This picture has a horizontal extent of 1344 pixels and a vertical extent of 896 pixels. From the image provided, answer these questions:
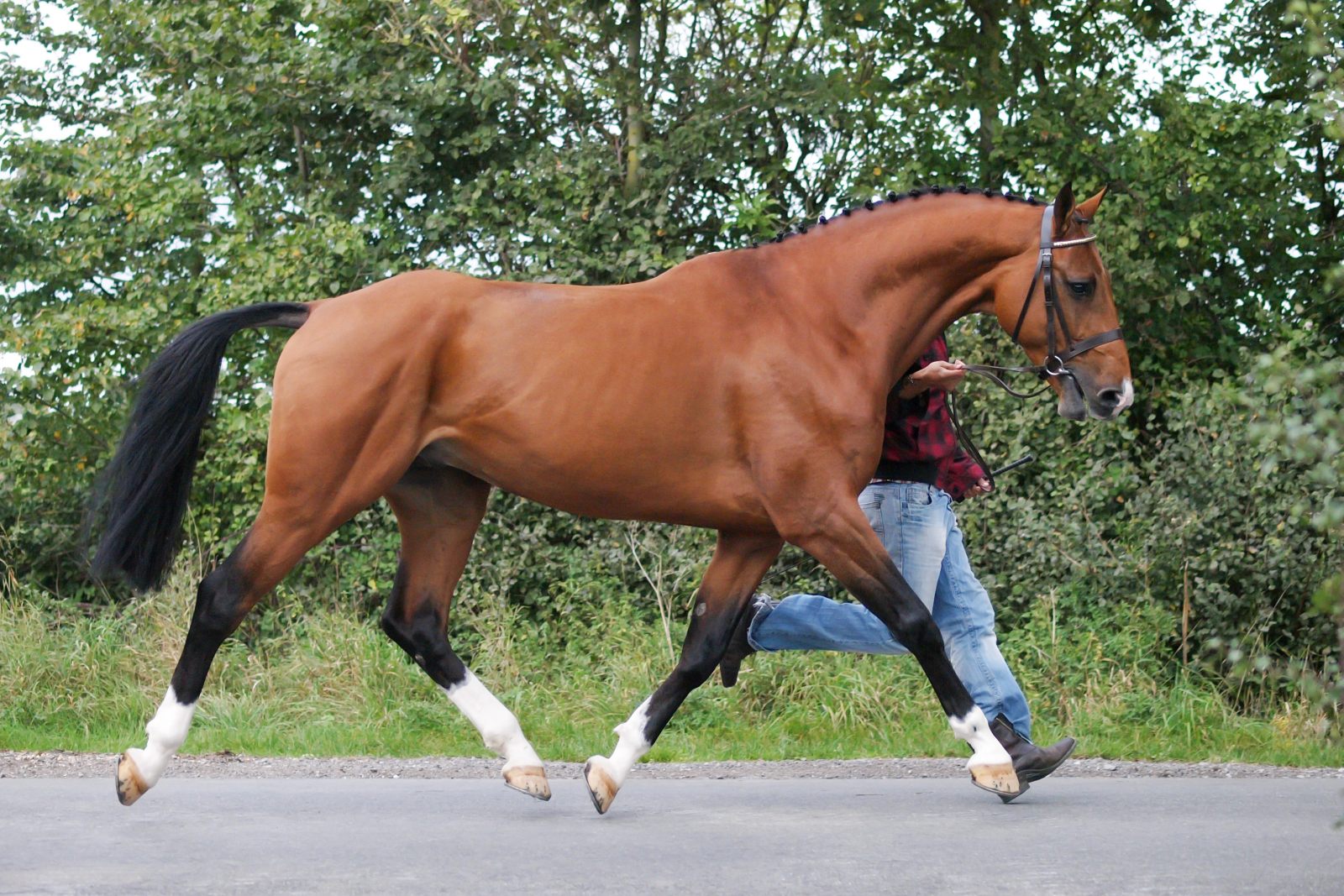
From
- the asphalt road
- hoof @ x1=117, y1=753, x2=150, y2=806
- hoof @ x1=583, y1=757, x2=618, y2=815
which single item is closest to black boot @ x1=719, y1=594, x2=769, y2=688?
the asphalt road

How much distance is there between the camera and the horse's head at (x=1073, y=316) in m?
4.87

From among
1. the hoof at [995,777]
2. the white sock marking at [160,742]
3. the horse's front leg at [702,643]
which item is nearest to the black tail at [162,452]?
the white sock marking at [160,742]

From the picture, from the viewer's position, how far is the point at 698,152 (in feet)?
32.2

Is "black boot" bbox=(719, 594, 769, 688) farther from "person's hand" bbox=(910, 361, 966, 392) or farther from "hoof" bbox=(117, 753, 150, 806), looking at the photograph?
"hoof" bbox=(117, 753, 150, 806)

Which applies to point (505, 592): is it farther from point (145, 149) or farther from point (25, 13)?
point (25, 13)

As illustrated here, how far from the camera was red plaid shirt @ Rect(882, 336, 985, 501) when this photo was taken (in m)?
5.30

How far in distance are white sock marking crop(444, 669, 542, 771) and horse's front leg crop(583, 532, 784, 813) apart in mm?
248

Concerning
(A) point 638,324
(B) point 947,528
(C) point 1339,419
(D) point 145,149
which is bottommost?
(D) point 145,149

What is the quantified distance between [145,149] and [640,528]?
15.1ft

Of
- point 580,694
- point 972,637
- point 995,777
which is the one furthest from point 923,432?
point 580,694

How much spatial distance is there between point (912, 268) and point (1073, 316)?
1.75 feet

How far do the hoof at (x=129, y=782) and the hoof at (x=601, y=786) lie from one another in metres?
1.37

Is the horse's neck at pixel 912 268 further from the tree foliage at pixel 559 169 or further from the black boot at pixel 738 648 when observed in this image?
the tree foliage at pixel 559 169

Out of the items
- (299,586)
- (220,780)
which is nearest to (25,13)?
(299,586)
